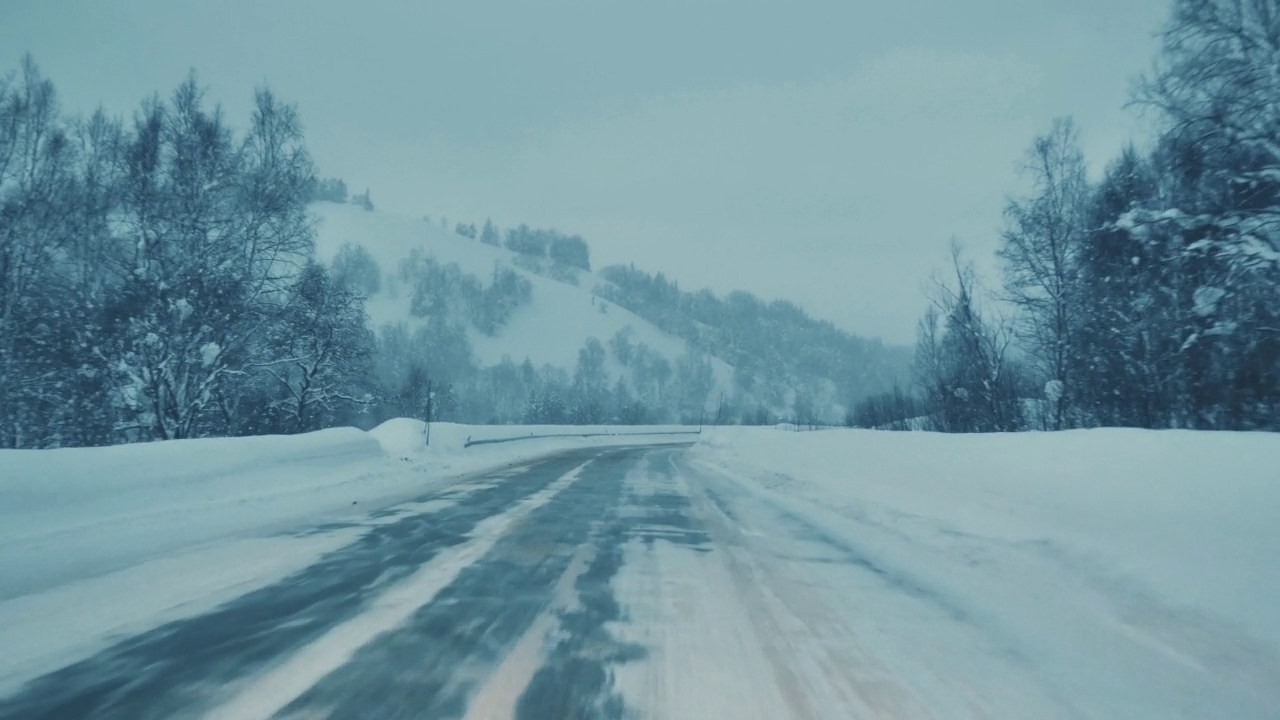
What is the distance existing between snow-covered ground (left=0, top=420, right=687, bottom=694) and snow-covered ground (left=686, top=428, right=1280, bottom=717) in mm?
4603

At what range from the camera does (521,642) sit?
402 cm

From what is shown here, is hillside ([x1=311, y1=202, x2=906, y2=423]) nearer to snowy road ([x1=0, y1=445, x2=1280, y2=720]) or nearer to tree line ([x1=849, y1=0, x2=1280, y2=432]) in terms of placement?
tree line ([x1=849, y1=0, x2=1280, y2=432])

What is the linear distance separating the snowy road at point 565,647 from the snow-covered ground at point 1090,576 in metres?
0.05

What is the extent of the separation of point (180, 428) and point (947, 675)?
20418mm

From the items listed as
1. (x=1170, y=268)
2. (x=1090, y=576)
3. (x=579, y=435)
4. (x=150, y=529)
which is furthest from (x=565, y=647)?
(x=579, y=435)

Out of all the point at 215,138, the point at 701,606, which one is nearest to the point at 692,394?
the point at 215,138

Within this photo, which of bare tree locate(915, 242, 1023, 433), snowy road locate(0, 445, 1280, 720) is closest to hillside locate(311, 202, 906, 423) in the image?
bare tree locate(915, 242, 1023, 433)

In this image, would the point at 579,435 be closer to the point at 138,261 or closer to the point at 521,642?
the point at 138,261

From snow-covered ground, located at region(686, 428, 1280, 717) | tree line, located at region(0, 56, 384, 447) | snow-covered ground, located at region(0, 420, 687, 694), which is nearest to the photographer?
snow-covered ground, located at region(686, 428, 1280, 717)

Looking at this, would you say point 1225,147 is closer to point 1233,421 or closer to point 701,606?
point 1233,421

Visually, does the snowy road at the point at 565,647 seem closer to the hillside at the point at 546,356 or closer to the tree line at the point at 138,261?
the tree line at the point at 138,261

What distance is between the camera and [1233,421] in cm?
1420

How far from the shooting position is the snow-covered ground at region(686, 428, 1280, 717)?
364 cm

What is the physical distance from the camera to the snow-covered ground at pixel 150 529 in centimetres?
437
